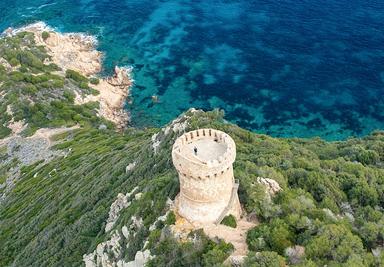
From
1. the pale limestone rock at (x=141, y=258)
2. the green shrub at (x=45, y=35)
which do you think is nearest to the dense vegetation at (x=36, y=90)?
the green shrub at (x=45, y=35)

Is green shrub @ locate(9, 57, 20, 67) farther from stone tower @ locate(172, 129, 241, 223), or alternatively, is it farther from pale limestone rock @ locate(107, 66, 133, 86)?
stone tower @ locate(172, 129, 241, 223)

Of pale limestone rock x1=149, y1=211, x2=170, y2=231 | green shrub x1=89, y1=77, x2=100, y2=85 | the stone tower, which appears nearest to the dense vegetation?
green shrub x1=89, y1=77, x2=100, y2=85

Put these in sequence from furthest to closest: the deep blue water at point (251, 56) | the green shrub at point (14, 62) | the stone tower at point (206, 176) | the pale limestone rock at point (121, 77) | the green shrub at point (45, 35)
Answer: the green shrub at point (45, 35), the green shrub at point (14, 62), the pale limestone rock at point (121, 77), the deep blue water at point (251, 56), the stone tower at point (206, 176)

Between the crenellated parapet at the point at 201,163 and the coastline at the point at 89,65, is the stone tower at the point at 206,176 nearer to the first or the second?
the crenellated parapet at the point at 201,163

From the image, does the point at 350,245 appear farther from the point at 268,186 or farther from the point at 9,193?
the point at 9,193

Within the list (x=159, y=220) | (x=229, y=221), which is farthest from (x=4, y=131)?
(x=229, y=221)

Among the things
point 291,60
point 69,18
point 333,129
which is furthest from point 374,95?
point 69,18
